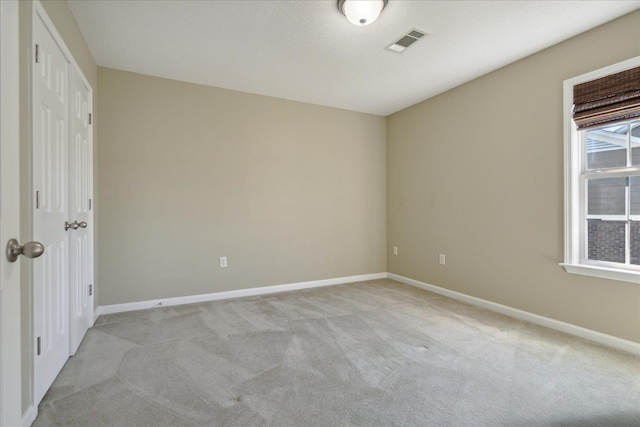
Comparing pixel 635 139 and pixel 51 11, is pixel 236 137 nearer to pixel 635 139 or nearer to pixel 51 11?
pixel 51 11

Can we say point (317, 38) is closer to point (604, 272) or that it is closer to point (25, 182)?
point (25, 182)

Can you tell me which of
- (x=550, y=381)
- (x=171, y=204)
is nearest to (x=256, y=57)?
(x=171, y=204)

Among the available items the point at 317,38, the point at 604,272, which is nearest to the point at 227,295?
the point at 317,38

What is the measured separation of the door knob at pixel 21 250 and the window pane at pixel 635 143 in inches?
140

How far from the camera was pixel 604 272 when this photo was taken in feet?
7.88

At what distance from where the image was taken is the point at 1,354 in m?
0.72

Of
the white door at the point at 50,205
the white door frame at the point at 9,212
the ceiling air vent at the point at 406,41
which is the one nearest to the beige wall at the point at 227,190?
the white door at the point at 50,205

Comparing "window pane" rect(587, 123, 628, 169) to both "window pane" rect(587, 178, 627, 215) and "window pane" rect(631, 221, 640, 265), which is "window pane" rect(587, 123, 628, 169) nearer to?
"window pane" rect(587, 178, 627, 215)

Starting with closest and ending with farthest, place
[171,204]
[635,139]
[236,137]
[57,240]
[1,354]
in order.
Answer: [1,354]
[57,240]
[635,139]
[171,204]
[236,137]

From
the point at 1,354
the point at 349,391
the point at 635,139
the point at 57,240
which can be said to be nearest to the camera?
the point at 1,354

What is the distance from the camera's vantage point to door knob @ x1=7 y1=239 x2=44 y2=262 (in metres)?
0.76

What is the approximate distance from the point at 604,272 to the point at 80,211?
4.22m

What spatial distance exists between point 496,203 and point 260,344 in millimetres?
2716

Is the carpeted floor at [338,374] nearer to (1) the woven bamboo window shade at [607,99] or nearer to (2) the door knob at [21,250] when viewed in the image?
(2) the door knob at [21,250]
